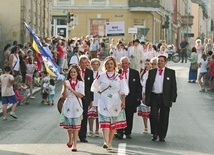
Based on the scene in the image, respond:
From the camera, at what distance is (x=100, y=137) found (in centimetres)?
1571

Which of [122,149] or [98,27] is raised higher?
[98,27]

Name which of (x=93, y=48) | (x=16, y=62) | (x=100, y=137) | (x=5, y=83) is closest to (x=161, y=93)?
(x=100, y=137)

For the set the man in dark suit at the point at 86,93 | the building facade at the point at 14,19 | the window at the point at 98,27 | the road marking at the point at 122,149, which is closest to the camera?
the road marking at the point at 122,149

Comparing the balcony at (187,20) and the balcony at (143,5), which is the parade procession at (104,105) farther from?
the balcony at (187,20)

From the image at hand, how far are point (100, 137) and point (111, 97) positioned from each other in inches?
81.4

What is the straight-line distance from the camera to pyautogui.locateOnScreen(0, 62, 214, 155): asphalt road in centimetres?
1365

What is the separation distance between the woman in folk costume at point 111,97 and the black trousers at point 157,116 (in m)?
1.46

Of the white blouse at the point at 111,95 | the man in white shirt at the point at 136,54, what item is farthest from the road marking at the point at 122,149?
the man in white shirt at the point at 136,54

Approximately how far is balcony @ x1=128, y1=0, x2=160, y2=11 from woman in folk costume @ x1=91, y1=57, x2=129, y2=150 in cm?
5023

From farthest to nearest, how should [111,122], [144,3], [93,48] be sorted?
[144,3]
[93,48]
[111,122]

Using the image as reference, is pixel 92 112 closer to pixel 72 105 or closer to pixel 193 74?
pixel 72 105

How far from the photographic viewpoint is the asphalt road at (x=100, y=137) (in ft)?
44.8

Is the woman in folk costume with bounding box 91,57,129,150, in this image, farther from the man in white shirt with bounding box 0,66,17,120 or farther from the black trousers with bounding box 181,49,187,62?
the black trousers with bounding box 181,49,187,62

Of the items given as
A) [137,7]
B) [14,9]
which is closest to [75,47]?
[14,9]
